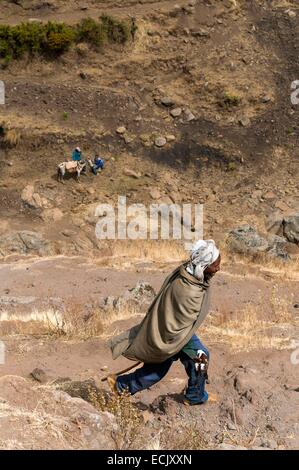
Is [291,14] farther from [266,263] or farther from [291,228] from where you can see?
[266,263]

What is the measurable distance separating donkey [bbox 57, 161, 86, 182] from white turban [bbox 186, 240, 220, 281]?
13.0m

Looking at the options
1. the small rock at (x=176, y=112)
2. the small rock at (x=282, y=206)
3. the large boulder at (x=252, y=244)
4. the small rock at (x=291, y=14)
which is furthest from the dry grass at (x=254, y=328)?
the small rock at (x=291, y=14)

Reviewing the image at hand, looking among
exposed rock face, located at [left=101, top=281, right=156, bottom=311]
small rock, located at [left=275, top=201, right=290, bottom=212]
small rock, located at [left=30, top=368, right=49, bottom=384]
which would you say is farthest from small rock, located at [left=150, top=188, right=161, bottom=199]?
small rock, located at [left=30, top=368, right=49, bottom=384]

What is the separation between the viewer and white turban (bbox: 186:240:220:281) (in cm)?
461

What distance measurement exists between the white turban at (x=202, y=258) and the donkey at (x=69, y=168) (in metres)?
13.0

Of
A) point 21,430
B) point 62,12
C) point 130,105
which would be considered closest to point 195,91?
point 130,105

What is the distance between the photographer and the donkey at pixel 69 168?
56.7ft

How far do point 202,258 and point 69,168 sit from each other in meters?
13.1

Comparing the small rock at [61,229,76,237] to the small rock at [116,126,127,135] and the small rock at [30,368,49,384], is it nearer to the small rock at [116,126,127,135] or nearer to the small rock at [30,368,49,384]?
the small rock at [116,126,127,135]

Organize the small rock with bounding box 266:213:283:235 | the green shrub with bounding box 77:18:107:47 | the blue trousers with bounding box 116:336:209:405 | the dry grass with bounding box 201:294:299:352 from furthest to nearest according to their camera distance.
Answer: the green shrub with bounding box 77:18:107:47 → the small rock with bounding box 266:213:283:235 → the dry grass with bounding box 201:294:299:352 → the blue trousers with bounding box 116:336:209:405

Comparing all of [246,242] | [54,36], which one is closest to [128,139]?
[54,36]

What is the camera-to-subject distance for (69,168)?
17281 mm

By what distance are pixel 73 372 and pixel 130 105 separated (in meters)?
13.9
